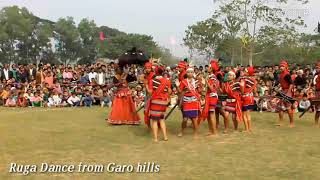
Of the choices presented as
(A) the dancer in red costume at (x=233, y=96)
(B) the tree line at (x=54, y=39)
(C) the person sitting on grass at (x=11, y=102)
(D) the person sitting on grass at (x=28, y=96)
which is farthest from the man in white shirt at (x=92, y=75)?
(B) the tree line at (x=54, y=39)

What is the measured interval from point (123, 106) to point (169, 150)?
326 centimetres

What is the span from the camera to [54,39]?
194 ft

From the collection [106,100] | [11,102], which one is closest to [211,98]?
[106,100]

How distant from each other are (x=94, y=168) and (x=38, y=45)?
5109 centimetres

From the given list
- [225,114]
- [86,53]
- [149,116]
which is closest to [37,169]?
[149,116]

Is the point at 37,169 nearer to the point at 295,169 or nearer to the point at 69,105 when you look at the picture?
the point at 295,169

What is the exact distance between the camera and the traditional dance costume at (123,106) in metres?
11.4

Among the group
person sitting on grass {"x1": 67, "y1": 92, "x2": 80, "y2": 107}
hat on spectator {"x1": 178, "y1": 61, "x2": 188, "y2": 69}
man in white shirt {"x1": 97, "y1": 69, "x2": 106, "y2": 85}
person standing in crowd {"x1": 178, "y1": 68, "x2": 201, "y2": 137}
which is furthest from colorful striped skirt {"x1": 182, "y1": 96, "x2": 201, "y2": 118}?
man in white shirt {"x1": 97, "y1": 69, "x2": 106, "y2": 85}

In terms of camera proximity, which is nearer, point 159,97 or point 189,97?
point 159,97

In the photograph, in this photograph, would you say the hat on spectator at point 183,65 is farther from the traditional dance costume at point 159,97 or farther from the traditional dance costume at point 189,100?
the traditional dance costume at point 159,97

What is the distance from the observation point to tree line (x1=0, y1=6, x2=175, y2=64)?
5159cm

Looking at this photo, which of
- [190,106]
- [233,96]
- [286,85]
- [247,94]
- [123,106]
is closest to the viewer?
[190,106]

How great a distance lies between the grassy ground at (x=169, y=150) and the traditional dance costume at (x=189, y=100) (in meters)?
0.54

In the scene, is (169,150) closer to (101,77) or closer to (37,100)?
(37,100)
